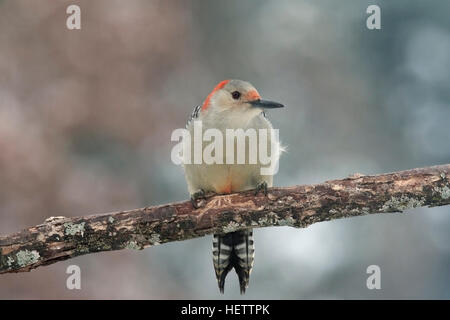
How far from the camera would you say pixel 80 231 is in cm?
392

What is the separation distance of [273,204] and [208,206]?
524 mm

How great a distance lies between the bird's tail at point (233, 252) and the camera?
485 centimetres

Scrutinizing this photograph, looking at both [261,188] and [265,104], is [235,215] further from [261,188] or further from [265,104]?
[265,104]

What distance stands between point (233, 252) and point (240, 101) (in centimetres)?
143

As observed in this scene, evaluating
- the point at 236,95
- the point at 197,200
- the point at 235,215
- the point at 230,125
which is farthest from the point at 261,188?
the point at 236,95

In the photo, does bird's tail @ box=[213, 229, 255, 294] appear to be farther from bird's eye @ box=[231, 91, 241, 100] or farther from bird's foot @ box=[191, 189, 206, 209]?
bird's eye @ box=[231, 91, 241, 100]

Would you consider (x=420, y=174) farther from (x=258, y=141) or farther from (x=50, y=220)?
(x=50, y=220)

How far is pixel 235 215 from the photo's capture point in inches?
161

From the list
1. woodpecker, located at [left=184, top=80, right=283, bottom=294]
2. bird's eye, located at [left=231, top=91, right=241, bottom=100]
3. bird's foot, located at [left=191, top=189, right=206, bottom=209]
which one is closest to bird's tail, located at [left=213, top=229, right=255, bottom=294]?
woodpecker, located at [left=184, top=80, right=283, bottom=294]

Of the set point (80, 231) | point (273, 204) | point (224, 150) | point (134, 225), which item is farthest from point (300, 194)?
point (80, 231)

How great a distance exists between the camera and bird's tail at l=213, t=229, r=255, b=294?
15.9ft

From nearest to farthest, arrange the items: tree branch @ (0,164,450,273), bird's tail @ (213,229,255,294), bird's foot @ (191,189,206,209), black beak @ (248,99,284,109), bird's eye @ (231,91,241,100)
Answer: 1. tree branch @ (0,164,450,273)
2. bird's foot @ (191,189,206,209)
3. black beak @ (248,99,284,109)
4. bird's eye @ (231,91,241,100)
5. bird's tail @ (213,229,255,294)

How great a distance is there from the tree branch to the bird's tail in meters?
0.76

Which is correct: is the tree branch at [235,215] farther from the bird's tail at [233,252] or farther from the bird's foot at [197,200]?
the bird's tail at [233,252]
